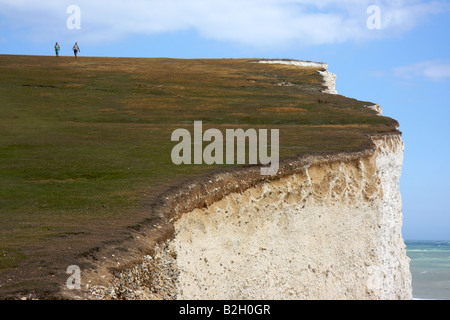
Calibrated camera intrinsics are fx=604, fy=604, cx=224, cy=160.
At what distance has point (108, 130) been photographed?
43875mm

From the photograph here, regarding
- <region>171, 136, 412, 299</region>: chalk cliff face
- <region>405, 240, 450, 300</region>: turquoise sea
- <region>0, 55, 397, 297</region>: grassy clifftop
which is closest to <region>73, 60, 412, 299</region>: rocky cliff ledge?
<region>171, 136, 412, 299</region>: chalk cliff face

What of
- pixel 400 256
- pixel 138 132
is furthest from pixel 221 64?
pixel 400 256

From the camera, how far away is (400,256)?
38.5 m

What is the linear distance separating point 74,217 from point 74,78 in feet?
Result: 184

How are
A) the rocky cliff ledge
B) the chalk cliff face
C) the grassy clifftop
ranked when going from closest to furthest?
the grassy clifftop < the rocky cliff ledge < the chalk cliff face

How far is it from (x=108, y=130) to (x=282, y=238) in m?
19.8

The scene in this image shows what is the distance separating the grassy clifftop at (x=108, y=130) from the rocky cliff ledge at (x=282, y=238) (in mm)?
1395

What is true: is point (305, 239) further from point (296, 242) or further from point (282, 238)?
point (282, 238)

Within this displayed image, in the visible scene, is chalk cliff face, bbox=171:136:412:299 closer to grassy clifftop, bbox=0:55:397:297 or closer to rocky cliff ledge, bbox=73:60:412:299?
rocky cliff ledge, bbox=73:60:412:299

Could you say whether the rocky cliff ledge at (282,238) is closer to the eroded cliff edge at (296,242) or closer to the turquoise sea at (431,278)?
the eroded cliff edge at (296,242)

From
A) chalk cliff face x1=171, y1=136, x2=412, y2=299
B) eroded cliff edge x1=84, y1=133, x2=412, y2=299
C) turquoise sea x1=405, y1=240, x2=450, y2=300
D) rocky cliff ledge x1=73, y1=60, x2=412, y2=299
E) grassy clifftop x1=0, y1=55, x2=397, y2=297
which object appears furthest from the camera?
turquoise sea x1=405, y1=240, x2=450, y2=300

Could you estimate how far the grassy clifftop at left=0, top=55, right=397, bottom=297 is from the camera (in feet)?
64.4

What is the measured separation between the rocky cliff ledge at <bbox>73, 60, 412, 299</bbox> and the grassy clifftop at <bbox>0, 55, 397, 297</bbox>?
139 cm

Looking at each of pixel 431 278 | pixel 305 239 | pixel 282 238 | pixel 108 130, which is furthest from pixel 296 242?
pixel 431 278
